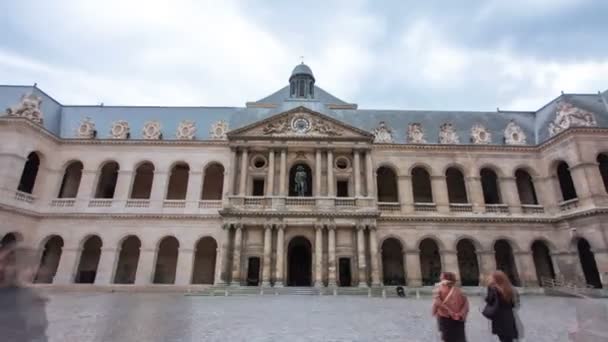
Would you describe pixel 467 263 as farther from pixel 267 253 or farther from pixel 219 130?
pixel 219 130

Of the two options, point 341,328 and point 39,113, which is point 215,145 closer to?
point 39,113

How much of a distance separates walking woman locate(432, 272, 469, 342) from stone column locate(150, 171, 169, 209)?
25383mm

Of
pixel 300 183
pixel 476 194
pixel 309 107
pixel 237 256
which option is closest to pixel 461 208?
pixel 476 194

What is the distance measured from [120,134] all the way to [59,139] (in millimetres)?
4933

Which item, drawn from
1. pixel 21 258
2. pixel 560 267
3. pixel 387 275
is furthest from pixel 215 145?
pixel 560 267

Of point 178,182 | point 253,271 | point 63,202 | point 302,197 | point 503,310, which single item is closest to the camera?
point 503,310

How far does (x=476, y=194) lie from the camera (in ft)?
88.0

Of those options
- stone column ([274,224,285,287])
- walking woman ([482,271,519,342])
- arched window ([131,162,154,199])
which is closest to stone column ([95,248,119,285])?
arched window ([131,162,154,199])

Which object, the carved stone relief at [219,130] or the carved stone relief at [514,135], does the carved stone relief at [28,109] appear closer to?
the carved stone relief at [219,130]

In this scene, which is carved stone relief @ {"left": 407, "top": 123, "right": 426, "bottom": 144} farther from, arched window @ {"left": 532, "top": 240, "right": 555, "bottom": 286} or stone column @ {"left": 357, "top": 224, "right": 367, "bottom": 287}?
arched window @ {"left": 532, "top": 240, "right": 555, "bottom": 286}

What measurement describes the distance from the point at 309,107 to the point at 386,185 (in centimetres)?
1043

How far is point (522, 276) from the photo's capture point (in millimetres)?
24625

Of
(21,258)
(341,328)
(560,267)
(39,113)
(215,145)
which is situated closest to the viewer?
(21,258)

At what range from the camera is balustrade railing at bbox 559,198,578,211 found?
24.2 m
